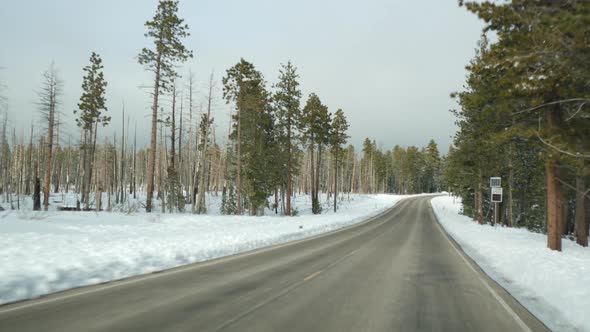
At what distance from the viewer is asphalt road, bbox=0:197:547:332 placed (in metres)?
4.70

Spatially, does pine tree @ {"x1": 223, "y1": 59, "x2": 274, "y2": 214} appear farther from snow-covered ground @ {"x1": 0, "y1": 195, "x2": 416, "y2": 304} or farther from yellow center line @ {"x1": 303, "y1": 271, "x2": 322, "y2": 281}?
yellow center line @ {"x1": 303, "y1": 271, "x2": 322, "y2": 281}

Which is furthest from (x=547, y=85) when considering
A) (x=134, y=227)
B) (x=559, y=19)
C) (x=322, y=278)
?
(x=134, y=227)

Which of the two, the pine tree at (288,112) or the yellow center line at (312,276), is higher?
the pine tree at (288,112)

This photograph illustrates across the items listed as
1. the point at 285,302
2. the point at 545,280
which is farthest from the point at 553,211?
the point at 285,302

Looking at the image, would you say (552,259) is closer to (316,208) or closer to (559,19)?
(559,19)

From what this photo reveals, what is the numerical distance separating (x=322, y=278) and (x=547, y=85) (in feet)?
34.3

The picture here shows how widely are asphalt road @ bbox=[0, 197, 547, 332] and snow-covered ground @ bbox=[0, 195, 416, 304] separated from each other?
1072mm

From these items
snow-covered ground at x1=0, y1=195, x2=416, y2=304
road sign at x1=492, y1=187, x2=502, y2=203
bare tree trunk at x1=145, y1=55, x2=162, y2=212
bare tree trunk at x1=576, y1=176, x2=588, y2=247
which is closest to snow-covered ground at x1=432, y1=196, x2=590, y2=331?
road sign at x1=492, y1=187, x2=502, y2=203

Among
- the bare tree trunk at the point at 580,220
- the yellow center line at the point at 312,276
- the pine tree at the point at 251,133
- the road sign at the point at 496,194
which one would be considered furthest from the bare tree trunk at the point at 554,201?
the pine tree at the point at 251,133

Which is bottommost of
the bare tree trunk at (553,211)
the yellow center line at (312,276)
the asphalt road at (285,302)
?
the yellow center line at (312,276)

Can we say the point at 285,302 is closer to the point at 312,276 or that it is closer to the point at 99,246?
the point at 312,276

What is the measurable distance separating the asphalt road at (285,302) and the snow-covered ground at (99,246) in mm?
1072

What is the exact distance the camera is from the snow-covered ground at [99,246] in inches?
278

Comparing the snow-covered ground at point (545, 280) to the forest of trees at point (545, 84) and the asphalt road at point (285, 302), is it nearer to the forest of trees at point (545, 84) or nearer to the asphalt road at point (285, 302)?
the asphalt road at point (285, 302)
